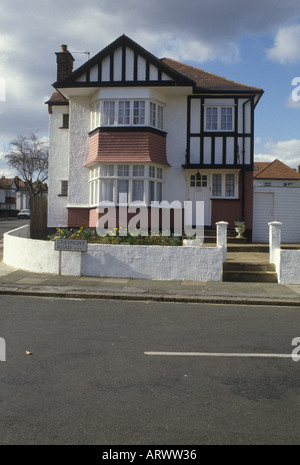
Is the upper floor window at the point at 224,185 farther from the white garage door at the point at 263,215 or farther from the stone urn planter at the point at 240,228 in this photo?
the stone urn planter at the point at 240,228

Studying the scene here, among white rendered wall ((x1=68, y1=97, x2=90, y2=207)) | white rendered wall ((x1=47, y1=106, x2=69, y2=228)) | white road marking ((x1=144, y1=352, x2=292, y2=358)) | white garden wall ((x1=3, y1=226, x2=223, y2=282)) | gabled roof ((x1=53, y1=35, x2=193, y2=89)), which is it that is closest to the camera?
white road marking ((x1=144, y1=352, x2=292, y2=358))

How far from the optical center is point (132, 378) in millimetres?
4992

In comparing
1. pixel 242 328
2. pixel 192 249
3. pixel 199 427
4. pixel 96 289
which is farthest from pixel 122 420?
pixel 192 249

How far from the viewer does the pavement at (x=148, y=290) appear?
1013cm

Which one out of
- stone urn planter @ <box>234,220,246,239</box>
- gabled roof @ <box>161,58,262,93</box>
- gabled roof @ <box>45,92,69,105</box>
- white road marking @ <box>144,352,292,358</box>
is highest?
gabled roof @ <box>161,58,262,93</box>

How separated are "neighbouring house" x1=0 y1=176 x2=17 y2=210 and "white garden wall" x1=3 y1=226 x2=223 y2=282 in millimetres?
78283

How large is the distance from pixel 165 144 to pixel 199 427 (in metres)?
16.9

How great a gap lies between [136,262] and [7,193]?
8439 cm

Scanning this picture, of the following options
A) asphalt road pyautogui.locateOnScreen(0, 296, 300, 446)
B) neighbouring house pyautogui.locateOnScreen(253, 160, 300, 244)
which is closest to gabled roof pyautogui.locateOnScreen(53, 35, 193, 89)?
neighbouring house pyautogui.locateOnScreen(253, 160, 300, 244)

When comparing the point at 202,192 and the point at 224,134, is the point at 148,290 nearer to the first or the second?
the point at 202,192

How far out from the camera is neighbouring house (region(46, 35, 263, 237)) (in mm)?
18609

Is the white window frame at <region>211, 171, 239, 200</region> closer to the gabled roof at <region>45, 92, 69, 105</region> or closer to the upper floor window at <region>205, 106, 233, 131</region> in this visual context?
the upper floor window at <region>205, 106, 233, 131</region>

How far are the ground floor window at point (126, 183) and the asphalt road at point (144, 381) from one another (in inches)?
425
